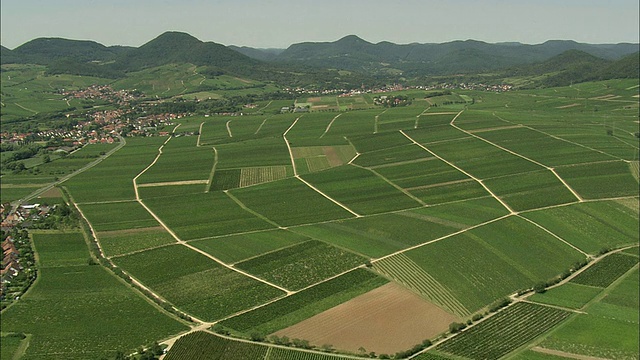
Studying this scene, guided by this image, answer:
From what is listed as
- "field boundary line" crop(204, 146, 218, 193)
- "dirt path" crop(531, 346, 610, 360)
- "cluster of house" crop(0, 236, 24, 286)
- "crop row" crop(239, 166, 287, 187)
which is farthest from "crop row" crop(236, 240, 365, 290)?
"crop row" crop(239, 166, 287, 187)

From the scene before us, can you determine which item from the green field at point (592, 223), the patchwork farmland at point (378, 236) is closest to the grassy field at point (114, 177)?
the patchwork farmland at point (378, 236)

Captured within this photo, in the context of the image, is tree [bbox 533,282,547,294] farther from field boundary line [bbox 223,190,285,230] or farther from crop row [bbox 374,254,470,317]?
field boundary line [bbox 223,190,285,230]

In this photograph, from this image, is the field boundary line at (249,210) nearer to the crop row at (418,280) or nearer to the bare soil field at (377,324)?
the crop row at (418,280)

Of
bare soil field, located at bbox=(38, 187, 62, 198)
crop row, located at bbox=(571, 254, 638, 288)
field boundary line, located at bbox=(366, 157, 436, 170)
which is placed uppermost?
bare soil field, located at bbox=(38, 187, 62, 198)

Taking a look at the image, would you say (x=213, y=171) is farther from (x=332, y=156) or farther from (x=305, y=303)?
(x=305, y=303)

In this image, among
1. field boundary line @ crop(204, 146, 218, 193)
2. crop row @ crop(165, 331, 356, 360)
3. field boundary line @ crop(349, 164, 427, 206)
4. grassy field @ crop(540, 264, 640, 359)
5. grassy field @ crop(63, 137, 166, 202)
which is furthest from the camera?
field boundary line @ crop(204, 146, 218, 193)
